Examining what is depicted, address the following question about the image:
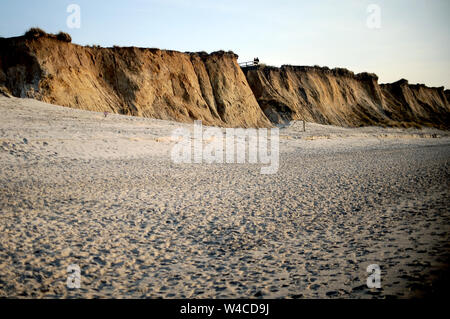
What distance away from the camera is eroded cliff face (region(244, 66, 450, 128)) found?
40906 mm

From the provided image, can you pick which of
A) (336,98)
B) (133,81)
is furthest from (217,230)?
Result: (336,98)

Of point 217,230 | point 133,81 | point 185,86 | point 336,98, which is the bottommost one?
point 217,230

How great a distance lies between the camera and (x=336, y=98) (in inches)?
1909

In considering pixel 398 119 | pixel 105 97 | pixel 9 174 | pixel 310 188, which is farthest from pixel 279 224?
pixel 398 119

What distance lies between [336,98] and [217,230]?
1911 inches

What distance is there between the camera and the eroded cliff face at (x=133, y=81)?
78.4 feet

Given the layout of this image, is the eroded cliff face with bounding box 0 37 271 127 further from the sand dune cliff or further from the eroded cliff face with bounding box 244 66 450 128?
the eroded cliff face with bounding box 244 66 450 128

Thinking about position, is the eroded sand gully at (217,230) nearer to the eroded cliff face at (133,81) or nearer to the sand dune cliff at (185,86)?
the eroded cliff face at (133,81)

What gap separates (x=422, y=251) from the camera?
13.3 feet

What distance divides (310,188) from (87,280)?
653cm

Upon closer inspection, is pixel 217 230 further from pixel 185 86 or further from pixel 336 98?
pixel 336 98

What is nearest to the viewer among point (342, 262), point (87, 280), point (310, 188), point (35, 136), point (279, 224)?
point (87, 280)

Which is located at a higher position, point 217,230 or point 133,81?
point 133,81
